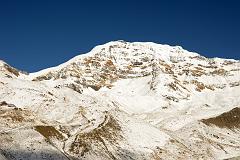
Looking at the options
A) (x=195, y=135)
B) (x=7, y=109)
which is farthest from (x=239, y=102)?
(x=7, y=109)

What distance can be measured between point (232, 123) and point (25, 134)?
3095 inches

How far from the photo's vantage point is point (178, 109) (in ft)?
632

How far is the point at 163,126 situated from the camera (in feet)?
458

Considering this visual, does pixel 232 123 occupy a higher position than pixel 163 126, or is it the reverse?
pixel 232 123

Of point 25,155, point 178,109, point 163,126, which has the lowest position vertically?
point 25,155

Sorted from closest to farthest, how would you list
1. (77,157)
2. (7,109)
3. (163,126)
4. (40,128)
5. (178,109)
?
(77,157) < (40,128) < (7,109) < (163,126) < (178,109)

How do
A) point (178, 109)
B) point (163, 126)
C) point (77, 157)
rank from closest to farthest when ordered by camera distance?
point (77, 157) < point (163, 126) < point (178, 109)

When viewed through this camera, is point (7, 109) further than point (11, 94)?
No

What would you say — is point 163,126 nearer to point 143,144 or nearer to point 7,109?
point 143,144

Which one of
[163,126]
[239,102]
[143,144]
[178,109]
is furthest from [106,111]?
[239,102]

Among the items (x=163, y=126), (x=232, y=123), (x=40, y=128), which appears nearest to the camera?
(x=40, y=128)

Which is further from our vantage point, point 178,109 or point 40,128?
point 178,109

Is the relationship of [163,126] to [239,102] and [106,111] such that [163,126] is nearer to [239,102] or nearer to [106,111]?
[106,111]

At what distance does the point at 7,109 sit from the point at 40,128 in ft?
38.6
